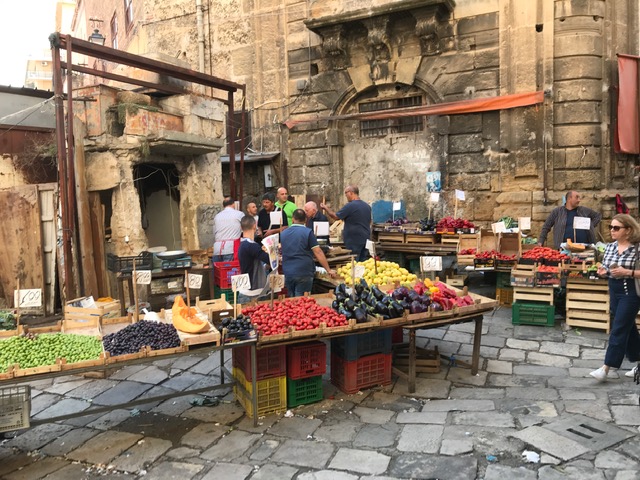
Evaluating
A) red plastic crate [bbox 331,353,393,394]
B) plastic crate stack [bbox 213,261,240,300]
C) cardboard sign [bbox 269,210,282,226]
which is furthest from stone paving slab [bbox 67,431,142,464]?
cardboard sign [bbox 269,210,282,226]

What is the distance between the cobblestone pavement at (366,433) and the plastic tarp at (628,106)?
234 inches

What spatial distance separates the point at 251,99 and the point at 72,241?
7512mm

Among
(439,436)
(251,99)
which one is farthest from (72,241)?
(251,99)

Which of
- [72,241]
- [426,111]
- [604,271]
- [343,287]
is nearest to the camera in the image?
[604,271]

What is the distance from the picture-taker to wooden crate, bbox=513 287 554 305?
24.5 ft

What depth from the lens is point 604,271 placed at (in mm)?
5359

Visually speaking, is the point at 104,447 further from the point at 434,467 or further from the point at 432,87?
the point at 432,87

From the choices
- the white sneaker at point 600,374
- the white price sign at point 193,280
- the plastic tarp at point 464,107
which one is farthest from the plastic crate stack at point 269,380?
the plastic tarp at point 464,107

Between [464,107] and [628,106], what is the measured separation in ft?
9.96

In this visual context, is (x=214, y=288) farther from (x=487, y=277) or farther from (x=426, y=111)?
(x=426, y=111)

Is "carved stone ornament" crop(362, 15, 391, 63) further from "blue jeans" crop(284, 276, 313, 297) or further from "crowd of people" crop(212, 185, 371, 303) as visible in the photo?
"blue jeans" crop(284, 276, 313, 297)

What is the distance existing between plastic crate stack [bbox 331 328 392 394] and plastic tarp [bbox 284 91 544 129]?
23.2 ft

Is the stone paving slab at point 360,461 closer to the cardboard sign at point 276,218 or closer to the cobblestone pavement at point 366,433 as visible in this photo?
the cobblestone pavement at point 366,433

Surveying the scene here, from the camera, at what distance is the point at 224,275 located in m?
8.47
